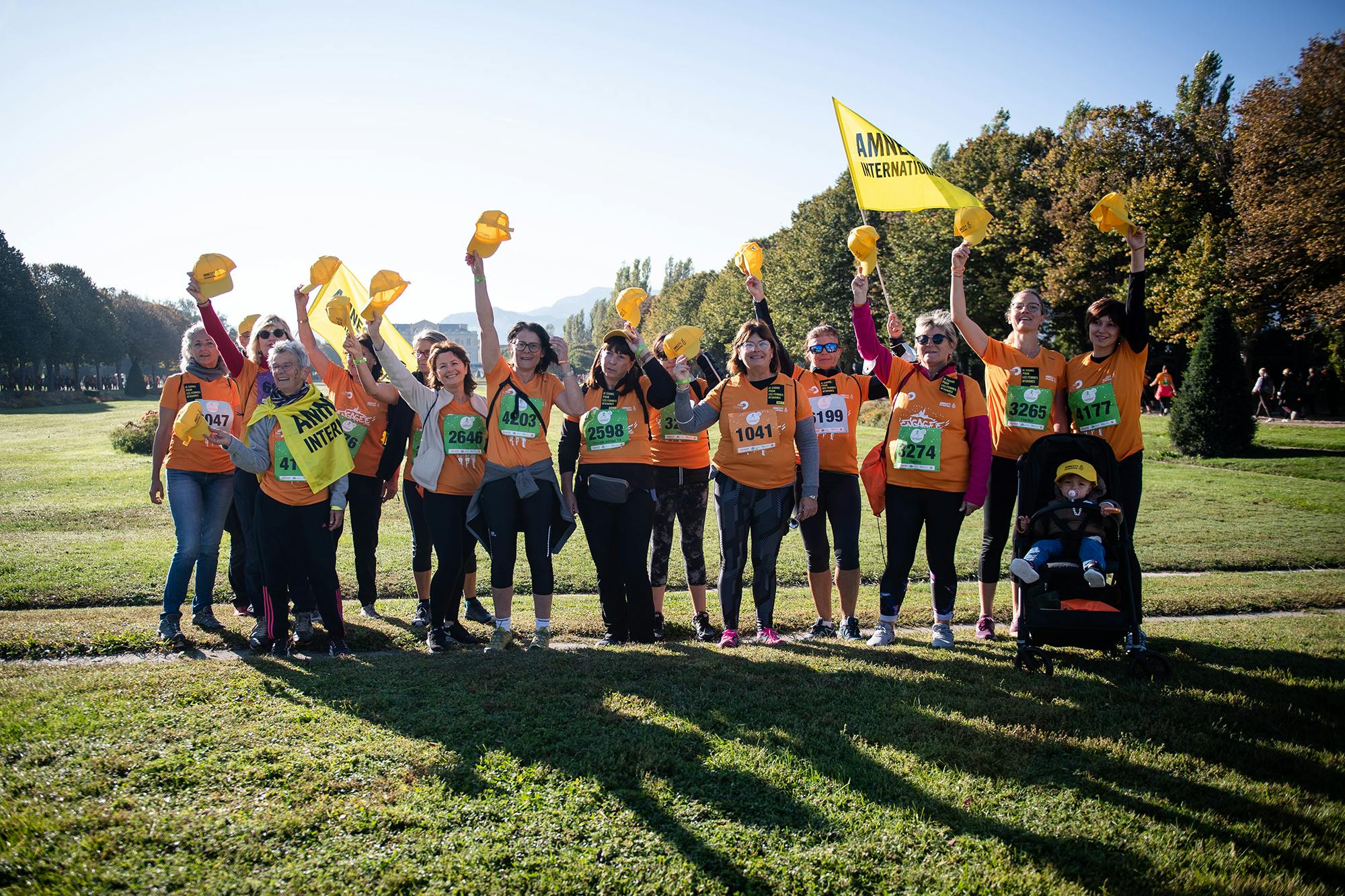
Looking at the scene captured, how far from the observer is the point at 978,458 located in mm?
5922

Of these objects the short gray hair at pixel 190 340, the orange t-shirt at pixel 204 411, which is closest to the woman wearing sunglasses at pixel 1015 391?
the orange t-shirt at pixel 204 411

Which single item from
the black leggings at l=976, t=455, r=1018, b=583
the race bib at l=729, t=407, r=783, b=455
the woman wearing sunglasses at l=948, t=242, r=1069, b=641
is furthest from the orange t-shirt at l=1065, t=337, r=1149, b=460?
the race bib at l=729, t=407, r=783, b=455

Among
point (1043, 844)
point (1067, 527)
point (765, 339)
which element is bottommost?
point (1043, 844)

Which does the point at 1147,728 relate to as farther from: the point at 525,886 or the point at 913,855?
the point at 525,886

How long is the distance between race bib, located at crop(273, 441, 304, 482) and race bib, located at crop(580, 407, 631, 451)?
2074 mm

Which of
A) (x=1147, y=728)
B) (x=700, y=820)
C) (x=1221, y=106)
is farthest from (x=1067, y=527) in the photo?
(x=1221, y=106)

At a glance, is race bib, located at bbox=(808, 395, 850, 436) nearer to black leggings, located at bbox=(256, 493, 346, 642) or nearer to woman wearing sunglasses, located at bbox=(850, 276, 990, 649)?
woman wearing sunglasses, located at bbox=(850, 276, 990, 649)

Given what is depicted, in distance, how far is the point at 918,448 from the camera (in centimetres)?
597

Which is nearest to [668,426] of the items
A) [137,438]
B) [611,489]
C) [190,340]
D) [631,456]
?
[631,456]

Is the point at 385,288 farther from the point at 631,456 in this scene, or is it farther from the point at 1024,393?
the point at 1024,393

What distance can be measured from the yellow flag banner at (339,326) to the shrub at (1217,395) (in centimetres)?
2165

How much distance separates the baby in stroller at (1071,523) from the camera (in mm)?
5309

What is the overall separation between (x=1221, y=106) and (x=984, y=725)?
3804 centimetres

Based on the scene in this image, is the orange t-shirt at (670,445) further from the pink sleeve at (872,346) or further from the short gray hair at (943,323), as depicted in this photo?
the short gray hair at (943,323)
